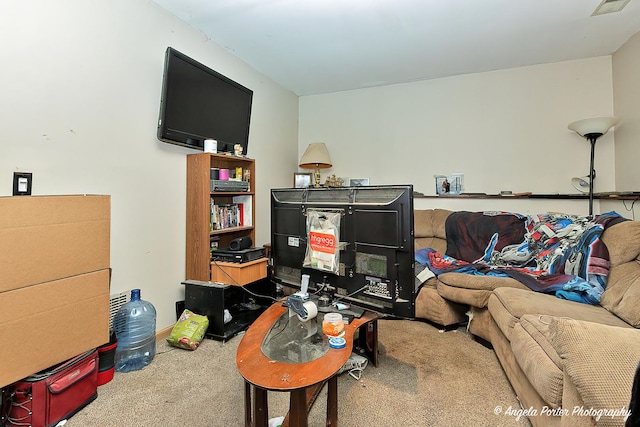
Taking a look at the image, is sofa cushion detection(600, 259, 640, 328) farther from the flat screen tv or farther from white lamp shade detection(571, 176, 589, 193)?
white lamp shade detection(571, 176, 589, 193)

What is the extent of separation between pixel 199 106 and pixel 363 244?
6.13ft

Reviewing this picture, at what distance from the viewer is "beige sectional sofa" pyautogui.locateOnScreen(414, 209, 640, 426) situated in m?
0.84

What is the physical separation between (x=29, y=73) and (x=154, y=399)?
189 centimetres

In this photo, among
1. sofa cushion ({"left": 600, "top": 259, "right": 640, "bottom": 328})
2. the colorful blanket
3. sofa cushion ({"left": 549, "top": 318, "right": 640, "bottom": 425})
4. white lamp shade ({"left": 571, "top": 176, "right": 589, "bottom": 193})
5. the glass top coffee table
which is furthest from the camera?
white lamp shade ({"left": 571, "top": 176, "right": 589, "bottom": 193})

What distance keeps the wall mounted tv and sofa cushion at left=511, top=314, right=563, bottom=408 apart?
8.33 feet

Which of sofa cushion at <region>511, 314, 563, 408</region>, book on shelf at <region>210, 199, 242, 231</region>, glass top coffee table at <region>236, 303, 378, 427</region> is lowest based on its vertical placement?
sofa cushion at <region>511, 314, 563, 408</region>

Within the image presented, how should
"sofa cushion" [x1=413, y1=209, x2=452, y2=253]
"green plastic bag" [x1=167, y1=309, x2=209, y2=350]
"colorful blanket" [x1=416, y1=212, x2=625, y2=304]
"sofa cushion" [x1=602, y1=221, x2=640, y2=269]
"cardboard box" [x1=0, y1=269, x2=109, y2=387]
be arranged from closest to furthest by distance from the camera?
"cardboard box" [x1=0, y1=269, x2=109, y2=387] → "sofa cushion" [x1=602, y1=221, x2=640, y2=269] → "colorful blanket" [x1=416, y1=212, x2=625, y2=304] → "green plastic bag" [x1=167, y1=309, x2=209, y2=350] → "sofa cushion" [x1=413, y1=209, x2=452, y2=253]

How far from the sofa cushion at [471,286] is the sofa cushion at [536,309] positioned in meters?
0.23

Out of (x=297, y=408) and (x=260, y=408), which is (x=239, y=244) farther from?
(x=297, y=408)

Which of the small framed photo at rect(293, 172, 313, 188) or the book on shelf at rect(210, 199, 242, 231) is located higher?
the small framed photo at rect(293, 172, 313, 188)

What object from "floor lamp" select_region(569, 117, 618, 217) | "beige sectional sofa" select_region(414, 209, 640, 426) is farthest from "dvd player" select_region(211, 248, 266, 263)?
"floor lamp" select_region(569, 117, 618, 217)

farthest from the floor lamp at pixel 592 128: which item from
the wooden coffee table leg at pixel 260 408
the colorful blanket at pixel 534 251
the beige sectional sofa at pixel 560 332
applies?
the wooden coffee table leg at pixel 260 408

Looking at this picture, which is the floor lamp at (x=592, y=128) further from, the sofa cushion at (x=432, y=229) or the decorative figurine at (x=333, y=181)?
the decorative figurine at (x=333, y=181)

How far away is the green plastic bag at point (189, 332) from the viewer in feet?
6.89
